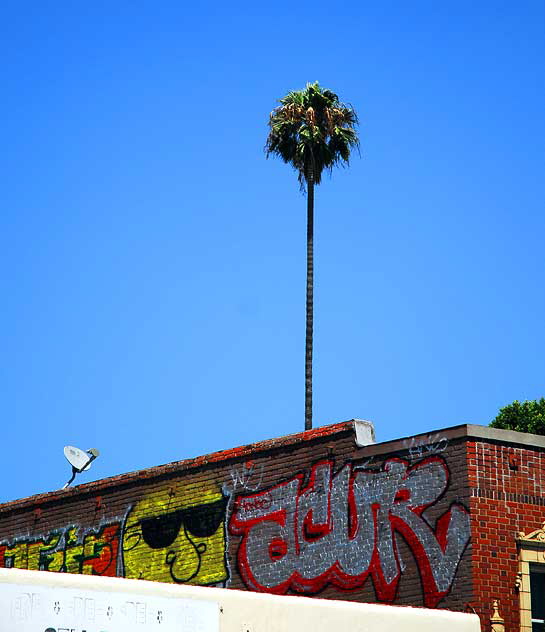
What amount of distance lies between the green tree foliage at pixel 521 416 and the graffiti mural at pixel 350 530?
1046 inches

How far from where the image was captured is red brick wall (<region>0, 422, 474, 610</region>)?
22.1m

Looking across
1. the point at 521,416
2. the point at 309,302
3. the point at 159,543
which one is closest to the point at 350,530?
the point at 159,543

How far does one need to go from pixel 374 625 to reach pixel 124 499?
9.80 m

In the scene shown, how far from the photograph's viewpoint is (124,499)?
27844 millimetres

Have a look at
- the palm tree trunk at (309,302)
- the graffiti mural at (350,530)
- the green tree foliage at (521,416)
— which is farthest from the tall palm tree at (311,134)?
the graffiti mural at (350,530)

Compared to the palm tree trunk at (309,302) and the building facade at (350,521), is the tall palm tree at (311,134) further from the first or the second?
the building facade at (350,521)

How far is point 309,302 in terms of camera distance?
1673 inches

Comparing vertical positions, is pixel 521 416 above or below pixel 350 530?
above

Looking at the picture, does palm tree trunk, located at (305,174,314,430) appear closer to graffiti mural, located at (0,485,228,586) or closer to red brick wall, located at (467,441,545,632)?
graffiti mural, located at (0,485,228,586)

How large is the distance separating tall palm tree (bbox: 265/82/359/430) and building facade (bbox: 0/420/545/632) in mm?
17948

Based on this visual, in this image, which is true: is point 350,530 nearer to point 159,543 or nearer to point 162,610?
point 159,543

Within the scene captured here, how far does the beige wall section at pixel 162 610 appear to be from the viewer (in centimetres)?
1575

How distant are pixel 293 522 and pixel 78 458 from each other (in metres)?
8.89

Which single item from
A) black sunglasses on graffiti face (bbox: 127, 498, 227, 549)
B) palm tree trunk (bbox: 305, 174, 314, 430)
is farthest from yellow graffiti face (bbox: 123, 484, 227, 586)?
palm tree trunk (bbox: 305, 174, 314, 430)
